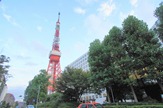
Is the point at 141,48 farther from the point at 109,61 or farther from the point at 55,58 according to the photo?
the point at 55,58

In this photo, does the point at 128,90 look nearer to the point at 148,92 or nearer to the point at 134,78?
the point at 148,92

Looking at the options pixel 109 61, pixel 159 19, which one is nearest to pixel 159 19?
pixel 159 19

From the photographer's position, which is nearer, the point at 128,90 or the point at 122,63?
the point at 122,63

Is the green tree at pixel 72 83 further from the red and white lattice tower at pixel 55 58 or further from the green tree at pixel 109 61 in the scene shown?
the red and white lattice tower at pixel 55 58

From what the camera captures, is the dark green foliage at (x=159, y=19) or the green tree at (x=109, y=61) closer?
the dark green foliage at (x=159, y=19)

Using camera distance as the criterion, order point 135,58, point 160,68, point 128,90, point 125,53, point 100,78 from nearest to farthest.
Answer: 1. point 160,68
2. point 135,58
3. point 125,53
4. point 100,78
5. point 128,90

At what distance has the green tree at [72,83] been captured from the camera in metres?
23.4

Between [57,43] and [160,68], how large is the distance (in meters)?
47.0

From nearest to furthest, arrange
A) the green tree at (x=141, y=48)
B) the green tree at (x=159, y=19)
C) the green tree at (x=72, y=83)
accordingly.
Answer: the green tree at (x=159, y=19)
the green tree at (x=141, y=48)
the green tree at (x=72, y=83)

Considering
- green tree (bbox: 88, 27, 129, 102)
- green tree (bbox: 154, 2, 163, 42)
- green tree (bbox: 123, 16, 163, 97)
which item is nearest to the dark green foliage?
green tree (bbox: 154, 2, 163, 42)

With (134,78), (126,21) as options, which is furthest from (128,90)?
(126,21)

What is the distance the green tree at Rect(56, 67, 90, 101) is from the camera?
2339cm

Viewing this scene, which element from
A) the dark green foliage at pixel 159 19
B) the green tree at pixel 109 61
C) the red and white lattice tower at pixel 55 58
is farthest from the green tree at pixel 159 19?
the red and white lattice tower at pixel 55 58

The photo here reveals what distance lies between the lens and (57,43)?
187 ft
